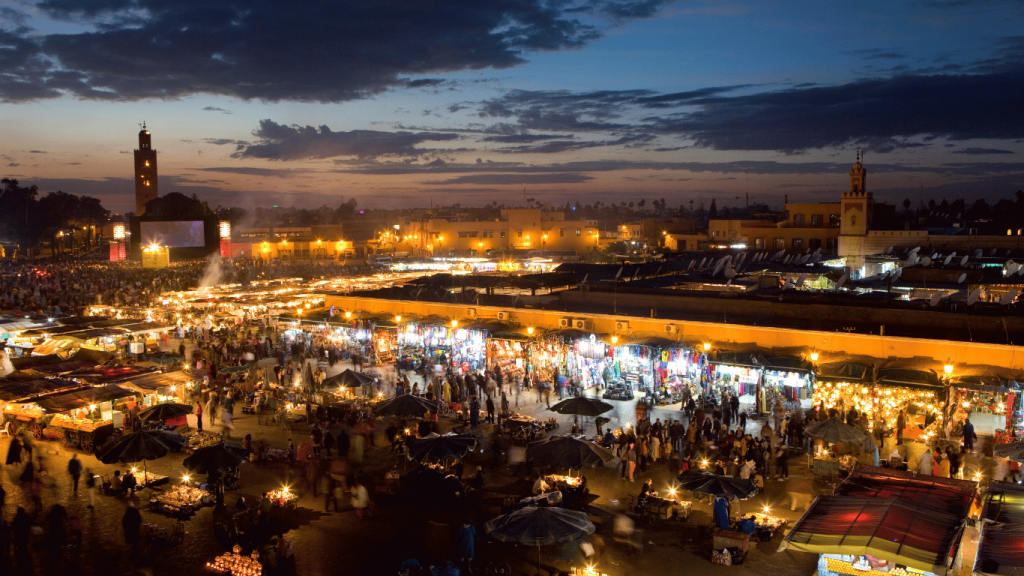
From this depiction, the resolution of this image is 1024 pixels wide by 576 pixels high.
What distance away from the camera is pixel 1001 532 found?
745 cm

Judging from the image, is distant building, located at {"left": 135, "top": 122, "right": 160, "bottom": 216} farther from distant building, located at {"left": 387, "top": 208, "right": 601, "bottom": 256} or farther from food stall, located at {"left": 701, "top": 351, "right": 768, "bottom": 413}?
food stall, located at {"left": 701, "top": 351, "right": 768, "bottom": 413}

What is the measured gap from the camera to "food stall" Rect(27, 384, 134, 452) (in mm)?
15305

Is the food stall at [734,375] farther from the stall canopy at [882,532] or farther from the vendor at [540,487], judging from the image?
the stall canopy at [882,532]

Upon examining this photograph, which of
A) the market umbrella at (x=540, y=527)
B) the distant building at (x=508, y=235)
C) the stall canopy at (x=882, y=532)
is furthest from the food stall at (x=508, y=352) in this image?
the distant building at (x=508, y=235)

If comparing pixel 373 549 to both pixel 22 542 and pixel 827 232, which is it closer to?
pixel 22 542

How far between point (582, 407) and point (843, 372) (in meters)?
6.03

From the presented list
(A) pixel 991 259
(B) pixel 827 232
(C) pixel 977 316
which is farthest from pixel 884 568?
(B) pixel 827 232

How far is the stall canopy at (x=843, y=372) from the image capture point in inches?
595

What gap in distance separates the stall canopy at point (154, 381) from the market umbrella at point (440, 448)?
8385 millimetres

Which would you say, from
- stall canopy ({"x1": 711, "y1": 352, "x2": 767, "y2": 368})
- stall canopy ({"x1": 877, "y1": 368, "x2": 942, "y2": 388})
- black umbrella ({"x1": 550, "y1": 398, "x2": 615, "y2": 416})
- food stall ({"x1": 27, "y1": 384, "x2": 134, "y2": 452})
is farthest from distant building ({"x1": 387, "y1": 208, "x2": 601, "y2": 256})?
stall canopy ({"x1": 877, "y1": 368, "x2": 942, "y2": 388})

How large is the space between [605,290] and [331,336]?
404 inches

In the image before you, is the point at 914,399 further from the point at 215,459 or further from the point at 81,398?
the point at 81,398

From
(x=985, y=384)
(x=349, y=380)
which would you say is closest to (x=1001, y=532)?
(x=985, y=384)

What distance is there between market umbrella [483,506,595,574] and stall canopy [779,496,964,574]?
262cm
